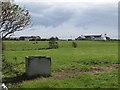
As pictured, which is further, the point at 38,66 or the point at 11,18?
the point at 11,18

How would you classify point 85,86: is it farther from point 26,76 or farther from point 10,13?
point 10,13

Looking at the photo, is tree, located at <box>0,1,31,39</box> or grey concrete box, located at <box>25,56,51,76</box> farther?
tree, located at <box>0,1,31,39</box>

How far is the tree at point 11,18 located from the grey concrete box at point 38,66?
16.7 m

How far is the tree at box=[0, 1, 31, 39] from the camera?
122ft

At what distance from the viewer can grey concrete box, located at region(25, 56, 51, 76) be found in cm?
1962

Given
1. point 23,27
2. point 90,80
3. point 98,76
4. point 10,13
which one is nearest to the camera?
point 90,80

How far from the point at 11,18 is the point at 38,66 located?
65.8 feet

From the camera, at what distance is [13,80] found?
18516 millimetres

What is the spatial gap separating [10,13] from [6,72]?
17.5 meters

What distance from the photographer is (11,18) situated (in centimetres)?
3894

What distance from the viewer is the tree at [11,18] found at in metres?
37.2

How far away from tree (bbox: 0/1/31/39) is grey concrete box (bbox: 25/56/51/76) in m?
16.7

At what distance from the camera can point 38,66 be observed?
19.7 meters

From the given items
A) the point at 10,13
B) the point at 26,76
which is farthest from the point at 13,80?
the point at 10,13
